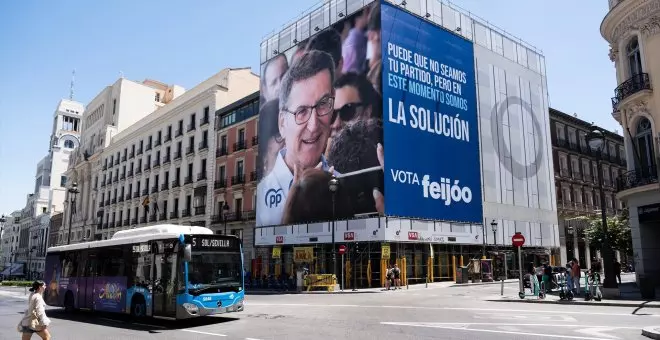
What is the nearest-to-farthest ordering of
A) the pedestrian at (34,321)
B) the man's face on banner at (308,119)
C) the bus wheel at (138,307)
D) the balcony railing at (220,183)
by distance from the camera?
the pedestrian at (34,321) < the bus wheel at (138,307) < the man's face on banner at (308,119) < the balcony railing at (220,183)

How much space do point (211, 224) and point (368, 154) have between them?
67.5ft

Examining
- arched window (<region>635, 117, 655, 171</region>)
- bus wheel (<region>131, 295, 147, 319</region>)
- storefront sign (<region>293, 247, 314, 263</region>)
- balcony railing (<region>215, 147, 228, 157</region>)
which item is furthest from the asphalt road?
balcony railing (<region>215, 147, 228, 157</region>)

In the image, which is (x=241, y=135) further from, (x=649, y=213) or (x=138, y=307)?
(x=649, y=213)

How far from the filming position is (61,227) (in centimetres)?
8425

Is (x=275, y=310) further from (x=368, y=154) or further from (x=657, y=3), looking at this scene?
(x=657, y=3)

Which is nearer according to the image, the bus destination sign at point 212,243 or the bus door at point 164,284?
the bus door at point 164,284

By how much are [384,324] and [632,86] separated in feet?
60.2

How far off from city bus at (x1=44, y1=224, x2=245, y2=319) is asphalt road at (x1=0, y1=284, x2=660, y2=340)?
576mm

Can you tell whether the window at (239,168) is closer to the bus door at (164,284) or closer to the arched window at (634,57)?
the bus door at (164,284)

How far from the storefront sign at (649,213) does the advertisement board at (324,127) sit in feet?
47.8

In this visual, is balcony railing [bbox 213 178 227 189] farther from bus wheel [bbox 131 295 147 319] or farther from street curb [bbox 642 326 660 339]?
street curb [bbox 642 326 660 339]

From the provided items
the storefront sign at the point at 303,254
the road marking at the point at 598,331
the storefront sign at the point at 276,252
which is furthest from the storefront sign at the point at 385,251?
the road marking at the point at 598,331

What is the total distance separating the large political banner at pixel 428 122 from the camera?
3350 cm

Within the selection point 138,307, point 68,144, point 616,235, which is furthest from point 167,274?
point 68,144
